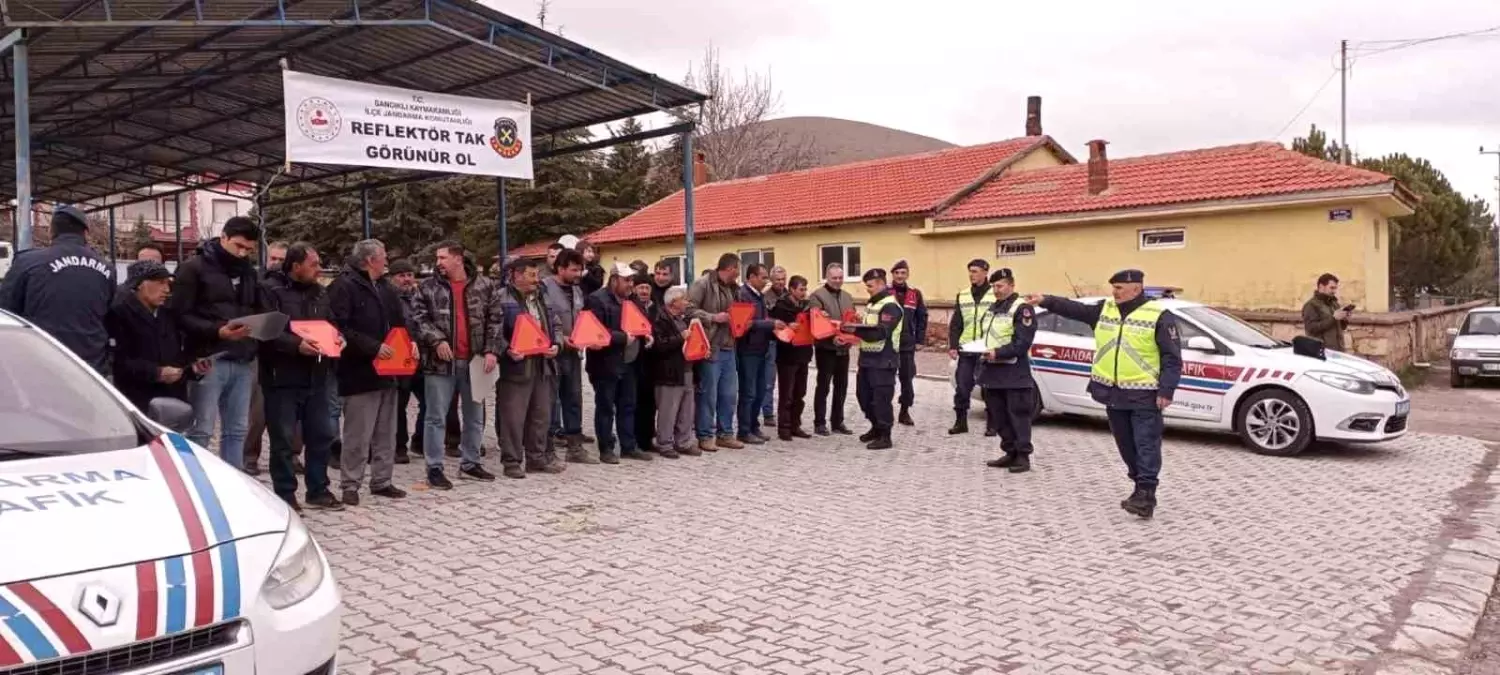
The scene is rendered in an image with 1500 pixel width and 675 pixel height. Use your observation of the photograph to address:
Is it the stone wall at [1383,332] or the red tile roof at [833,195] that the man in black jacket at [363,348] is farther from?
the red tile roof at [833,195]

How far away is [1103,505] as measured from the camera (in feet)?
24.3

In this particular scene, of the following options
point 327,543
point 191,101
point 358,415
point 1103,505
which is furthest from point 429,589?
point 191,101

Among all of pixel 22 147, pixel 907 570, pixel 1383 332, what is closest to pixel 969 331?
pixel 907 570

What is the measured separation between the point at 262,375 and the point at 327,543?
1.23 m

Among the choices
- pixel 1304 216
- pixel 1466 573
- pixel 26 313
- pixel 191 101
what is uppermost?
pixel 191 101

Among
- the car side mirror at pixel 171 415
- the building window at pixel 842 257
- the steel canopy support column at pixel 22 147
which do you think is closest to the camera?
the car side mirror at pixel 171 415

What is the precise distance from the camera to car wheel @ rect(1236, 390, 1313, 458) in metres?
9.51

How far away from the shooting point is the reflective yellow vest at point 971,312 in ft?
31.2

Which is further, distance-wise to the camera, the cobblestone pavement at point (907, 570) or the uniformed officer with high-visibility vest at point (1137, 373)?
the uniformed officer with high-visibility vest at point (1137, 373)

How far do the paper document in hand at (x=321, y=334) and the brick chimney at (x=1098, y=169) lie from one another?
1794cm

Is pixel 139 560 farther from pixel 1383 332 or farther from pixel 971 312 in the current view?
pixel 1383 332

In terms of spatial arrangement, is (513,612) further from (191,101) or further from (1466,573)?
(191,101)

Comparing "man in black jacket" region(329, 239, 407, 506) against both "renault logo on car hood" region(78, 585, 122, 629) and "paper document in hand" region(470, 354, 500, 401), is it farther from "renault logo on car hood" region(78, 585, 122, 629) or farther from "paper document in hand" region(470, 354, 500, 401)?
"renault logo on car hood" region(78, 585, 122, 629)

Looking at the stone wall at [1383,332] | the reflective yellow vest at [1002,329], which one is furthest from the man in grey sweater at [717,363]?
the stone wall at [1383,332]
